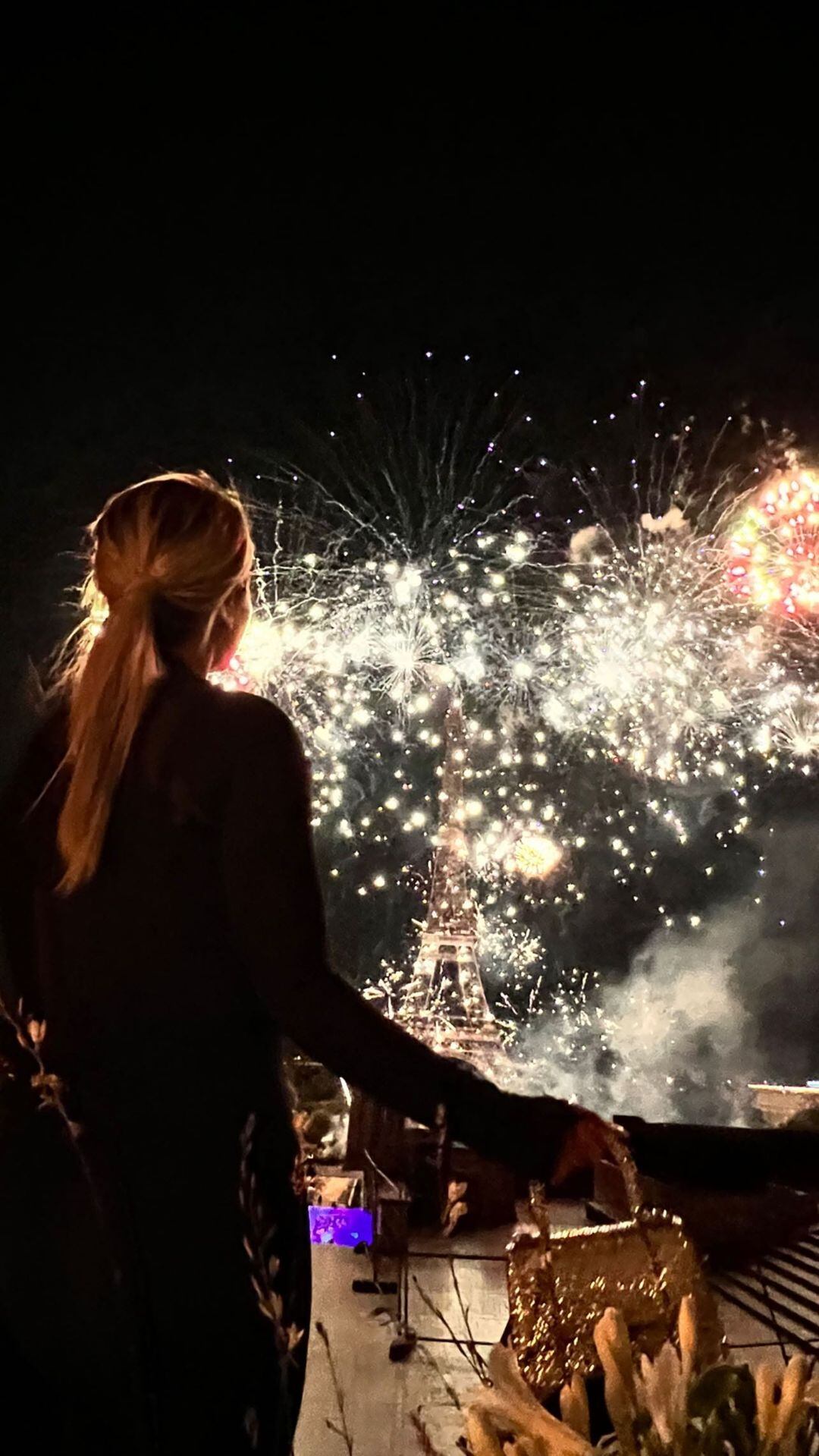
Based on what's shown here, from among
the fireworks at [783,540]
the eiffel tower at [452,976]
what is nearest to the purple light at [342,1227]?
the fireworks at [783,540]

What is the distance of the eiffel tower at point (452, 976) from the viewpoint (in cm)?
2822

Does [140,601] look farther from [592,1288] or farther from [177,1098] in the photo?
[592,1288]

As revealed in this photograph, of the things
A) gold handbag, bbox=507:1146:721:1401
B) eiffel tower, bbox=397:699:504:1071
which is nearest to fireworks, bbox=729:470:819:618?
eiffel tower, bbox=397:699:504:1071

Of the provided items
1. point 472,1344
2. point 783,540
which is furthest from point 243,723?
point 783,540

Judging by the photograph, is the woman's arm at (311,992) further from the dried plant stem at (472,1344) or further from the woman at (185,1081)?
the dried plant stem at (472,1344)

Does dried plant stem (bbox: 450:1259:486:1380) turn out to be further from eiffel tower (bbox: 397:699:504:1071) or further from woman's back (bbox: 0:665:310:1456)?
eiffel tower (bbox: 397:699:504:1071)

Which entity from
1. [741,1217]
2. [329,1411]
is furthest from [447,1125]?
[741,1217]

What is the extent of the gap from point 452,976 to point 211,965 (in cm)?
2845

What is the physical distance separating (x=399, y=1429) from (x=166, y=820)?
3552mm

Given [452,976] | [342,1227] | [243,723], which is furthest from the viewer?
[452,976]

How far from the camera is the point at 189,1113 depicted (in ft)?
4.71

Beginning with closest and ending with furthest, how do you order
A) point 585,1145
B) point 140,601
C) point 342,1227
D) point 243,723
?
point 585,1145
point 243,723
point 140,601
point 342,1227

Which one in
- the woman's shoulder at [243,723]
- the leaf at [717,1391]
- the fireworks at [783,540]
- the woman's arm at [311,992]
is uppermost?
the fireworks at [783,540]

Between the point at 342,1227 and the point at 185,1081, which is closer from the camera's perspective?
the point at 185,1081
